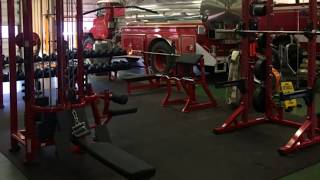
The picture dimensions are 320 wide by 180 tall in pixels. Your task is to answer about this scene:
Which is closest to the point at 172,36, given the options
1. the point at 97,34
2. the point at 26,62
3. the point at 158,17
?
the point at 158,17

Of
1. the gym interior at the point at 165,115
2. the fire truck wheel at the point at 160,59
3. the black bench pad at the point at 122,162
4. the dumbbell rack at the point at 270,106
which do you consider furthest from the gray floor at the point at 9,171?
the fire truck wheel at the point at 160,59

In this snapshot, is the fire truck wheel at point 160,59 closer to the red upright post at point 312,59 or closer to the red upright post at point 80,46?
the red upright post at point 312,59

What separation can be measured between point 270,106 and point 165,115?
145 centimetres

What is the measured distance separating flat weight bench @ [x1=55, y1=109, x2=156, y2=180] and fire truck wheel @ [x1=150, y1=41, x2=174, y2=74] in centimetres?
515

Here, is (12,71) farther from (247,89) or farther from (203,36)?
(203,36)

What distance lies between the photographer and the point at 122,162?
2420 millimetres

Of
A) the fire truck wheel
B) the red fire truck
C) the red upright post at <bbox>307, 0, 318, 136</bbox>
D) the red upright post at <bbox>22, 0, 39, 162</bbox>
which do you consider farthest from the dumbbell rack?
the fire truck wheel

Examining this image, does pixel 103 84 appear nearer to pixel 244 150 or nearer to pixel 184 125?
pixel 184 125

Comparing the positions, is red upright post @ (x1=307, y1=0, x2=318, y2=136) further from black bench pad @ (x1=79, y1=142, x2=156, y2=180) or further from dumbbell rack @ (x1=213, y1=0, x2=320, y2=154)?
black bench pad @ (x1=79, y1=142, x2=156, y2=180)

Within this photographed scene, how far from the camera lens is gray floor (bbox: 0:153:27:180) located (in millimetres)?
3364

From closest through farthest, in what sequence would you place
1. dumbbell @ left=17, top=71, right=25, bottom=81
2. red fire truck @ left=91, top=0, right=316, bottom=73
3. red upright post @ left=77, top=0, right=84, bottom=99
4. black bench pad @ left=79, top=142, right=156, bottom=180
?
black bench pad @ left=79, top=142, right=156, bottom=180 → red upright post @ left=77, top=0, right=84, bottom=99 → dumbbell @ left=17, top=71, right=25, bottom=81 → red fire truck @ left=91, top=0, right=316, bottom=73

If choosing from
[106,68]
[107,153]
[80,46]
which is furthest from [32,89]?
[106,68]

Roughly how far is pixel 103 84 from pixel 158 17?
7.58 ft

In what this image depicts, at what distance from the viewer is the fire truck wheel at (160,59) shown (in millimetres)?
8633
